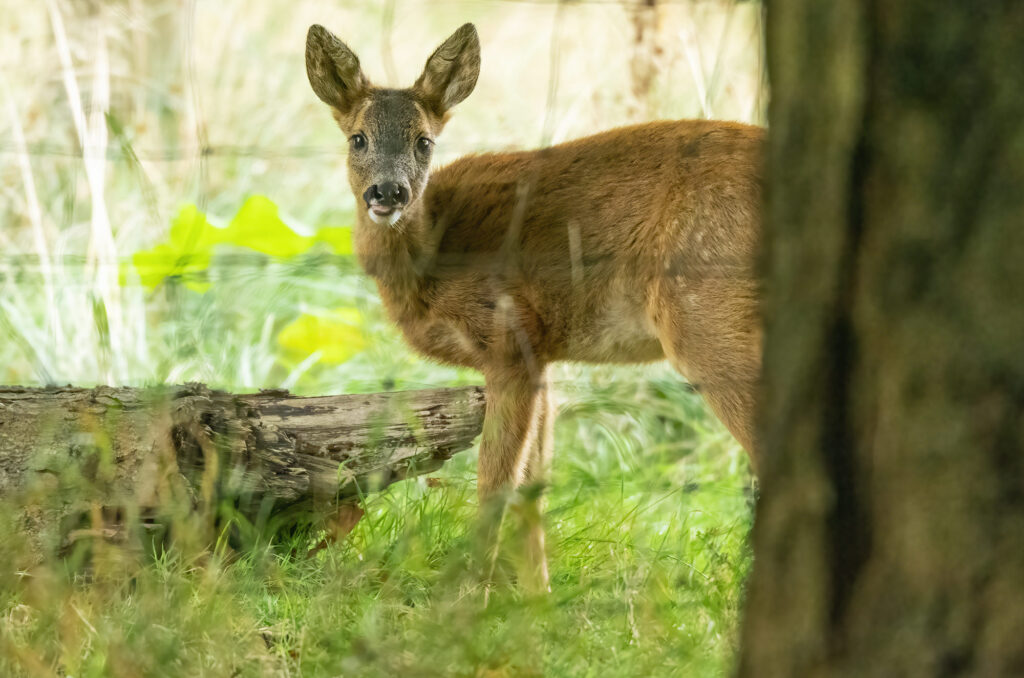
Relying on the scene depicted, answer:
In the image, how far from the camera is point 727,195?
365 centimetres

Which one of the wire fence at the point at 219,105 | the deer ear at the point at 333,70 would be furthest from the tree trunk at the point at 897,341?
the wire fence at the point at 219,105

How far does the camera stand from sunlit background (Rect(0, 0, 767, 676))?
2334mm

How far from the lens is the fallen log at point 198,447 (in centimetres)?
302

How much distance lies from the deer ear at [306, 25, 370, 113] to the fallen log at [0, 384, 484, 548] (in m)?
1.21

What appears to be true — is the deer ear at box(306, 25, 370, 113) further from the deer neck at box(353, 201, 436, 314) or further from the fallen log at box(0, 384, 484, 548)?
the fallen log at box(0, 384, 484, 548)

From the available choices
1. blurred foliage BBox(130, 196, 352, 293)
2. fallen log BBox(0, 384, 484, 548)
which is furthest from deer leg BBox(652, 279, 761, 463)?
blurred foliage BBox(130, 196, 352, 293)

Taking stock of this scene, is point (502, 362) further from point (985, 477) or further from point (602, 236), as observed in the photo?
point (985, 477)

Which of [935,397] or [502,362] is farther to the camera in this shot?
[502,362]

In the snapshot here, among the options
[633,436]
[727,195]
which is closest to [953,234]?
[727,195]

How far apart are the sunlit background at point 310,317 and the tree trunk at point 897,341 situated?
758 millimetres

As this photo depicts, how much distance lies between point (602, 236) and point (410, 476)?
1.01 m

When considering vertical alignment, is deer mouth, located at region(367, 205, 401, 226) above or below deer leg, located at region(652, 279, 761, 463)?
above

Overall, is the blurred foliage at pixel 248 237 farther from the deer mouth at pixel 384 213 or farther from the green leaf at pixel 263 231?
the deer mouth at pixel 384 213

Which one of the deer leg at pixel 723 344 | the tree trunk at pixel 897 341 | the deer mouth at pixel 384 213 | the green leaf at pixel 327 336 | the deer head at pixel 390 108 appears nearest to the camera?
the tree trunk at pixel 897 341
